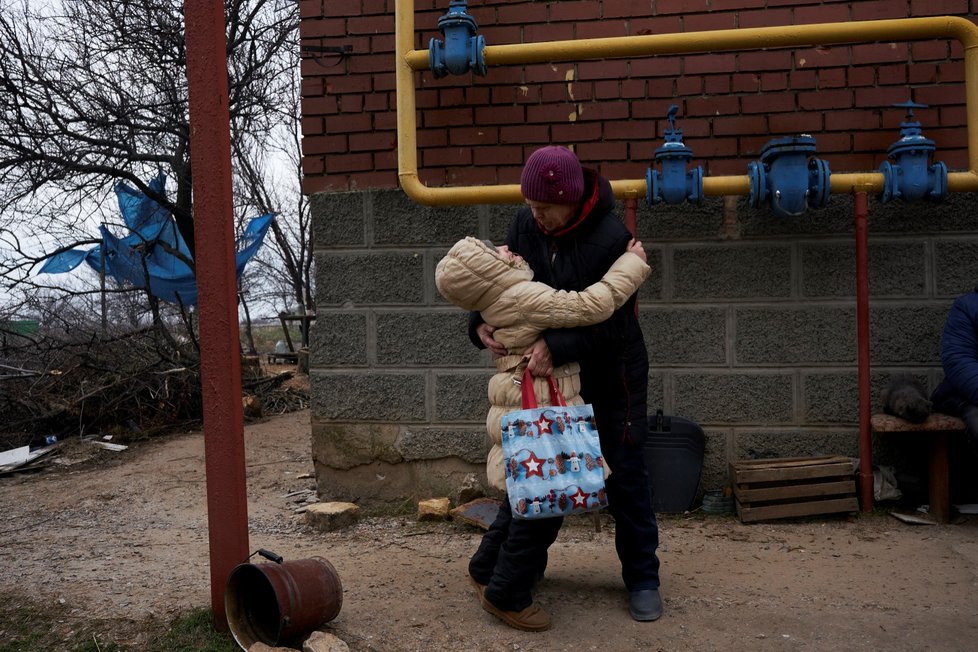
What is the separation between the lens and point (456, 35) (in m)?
4.62

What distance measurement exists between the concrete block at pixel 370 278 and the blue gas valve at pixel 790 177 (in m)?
1.96

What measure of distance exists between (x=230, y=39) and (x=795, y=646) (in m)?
9.30

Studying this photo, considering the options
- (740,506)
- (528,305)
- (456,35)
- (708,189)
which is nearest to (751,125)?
(708,189)

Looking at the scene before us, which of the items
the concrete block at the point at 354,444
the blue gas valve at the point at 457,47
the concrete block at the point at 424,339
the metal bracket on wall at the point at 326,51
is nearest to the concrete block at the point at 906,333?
the concrete block at the point at 424,339

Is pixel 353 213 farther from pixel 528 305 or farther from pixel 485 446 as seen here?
pixel 528 305

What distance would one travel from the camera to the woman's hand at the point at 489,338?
10.4ft

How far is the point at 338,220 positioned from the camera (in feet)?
16.8

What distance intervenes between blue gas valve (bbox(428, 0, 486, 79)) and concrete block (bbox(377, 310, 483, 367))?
139 centimetres

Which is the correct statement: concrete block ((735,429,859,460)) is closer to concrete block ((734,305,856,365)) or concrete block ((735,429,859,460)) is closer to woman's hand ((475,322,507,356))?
concrete block ((734,305,856,365))

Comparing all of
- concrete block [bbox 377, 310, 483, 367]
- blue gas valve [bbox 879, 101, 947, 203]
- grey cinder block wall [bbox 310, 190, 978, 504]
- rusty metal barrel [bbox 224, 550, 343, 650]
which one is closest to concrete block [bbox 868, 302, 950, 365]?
grey cinder block wall [bbox 310, 190, 978, 504]

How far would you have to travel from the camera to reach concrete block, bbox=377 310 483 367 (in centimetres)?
502

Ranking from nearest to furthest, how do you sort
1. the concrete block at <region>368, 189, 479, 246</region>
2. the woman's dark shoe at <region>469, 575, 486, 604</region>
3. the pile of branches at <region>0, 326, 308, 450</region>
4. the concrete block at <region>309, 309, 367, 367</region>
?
the woman's dark shoe at <region>469, 575, 486, 604</region>
the concrete block at <region>368, 189, 479, 246</region>
the concrete block at <region>309, 309, 367, 367</region>
the pile of branches at <region>0, 326, 308, 450</region>

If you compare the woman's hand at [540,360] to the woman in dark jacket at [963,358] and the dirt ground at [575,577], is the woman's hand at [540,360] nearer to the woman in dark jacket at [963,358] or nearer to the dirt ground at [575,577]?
the dirt ground at [575,577]

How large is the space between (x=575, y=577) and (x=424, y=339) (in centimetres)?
179
